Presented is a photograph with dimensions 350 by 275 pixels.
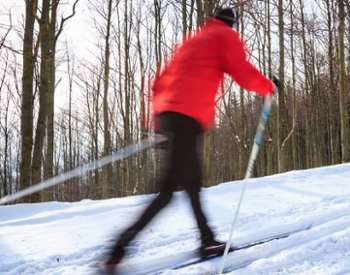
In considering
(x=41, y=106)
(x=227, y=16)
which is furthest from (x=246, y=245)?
(x=41, y=106)

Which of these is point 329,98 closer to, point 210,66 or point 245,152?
point 245,152

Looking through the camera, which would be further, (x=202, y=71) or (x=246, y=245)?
(x=246, y=245)

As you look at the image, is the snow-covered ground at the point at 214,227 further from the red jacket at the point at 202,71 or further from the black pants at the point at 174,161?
the red jacket at the point at 202,71

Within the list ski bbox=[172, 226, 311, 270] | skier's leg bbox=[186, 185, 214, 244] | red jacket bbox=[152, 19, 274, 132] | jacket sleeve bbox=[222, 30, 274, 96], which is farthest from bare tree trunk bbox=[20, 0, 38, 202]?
jacket sleeve bbox=[222, 30, 274, 96]

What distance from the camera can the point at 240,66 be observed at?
2719 mm

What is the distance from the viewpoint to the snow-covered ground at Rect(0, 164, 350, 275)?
3076 millimetres

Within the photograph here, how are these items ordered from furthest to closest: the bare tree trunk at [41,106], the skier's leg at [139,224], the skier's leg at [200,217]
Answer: the bare tree trunk at [41,106]
the skier's leg at [200,217]
the skier's leg at [139,224]

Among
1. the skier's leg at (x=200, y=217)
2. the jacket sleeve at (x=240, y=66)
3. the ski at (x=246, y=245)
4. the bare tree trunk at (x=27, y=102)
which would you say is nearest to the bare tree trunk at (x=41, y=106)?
the bare tree trunk at (x=27, y=102)

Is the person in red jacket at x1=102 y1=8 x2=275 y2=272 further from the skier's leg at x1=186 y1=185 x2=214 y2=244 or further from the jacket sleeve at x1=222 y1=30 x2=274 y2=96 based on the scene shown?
the skier's leg at x1=186 y1=185 x2=214 y2=244

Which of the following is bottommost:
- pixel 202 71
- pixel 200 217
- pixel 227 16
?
pixel 200 217

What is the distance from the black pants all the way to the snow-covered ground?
73 mm

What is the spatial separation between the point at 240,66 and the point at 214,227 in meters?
1.52

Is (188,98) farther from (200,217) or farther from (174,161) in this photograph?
(200,217)

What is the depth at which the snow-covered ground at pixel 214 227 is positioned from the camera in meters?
3.08
